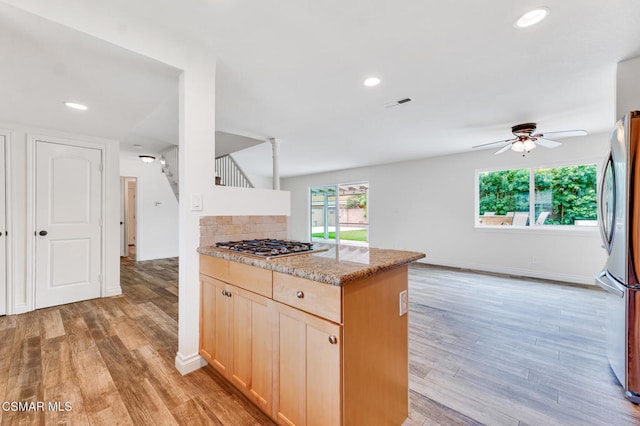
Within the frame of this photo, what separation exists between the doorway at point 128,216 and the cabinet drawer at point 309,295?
7.29 metres

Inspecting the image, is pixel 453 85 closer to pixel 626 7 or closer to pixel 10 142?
pixel 626 7

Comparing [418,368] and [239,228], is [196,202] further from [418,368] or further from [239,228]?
[418,368]

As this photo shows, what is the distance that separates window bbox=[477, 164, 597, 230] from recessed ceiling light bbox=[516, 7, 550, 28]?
3.94 meters

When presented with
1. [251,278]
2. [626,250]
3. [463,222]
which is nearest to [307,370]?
[251,278]

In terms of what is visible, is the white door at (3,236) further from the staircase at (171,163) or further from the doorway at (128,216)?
the doorway at (128,216)

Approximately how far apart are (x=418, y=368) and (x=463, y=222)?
4.21 metres

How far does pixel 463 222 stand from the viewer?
220 inches

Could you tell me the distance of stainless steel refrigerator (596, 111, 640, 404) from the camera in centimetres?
170

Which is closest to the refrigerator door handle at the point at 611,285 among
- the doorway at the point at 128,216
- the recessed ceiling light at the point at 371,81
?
the recessed ceiling light at the point at 371,81

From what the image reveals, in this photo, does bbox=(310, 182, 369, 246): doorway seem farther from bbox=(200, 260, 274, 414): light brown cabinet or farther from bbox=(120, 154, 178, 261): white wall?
bbox=(200, 260, 274, 414): light brown cabinet

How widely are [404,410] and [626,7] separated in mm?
2701

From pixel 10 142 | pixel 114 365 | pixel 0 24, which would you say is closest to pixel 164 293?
pixel 114 365

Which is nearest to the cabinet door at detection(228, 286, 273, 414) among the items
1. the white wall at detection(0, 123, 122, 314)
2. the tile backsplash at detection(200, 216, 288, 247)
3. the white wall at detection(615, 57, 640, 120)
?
the tile backsplash at detection(200, 216, 288, 247)

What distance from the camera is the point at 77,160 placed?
3645mm
